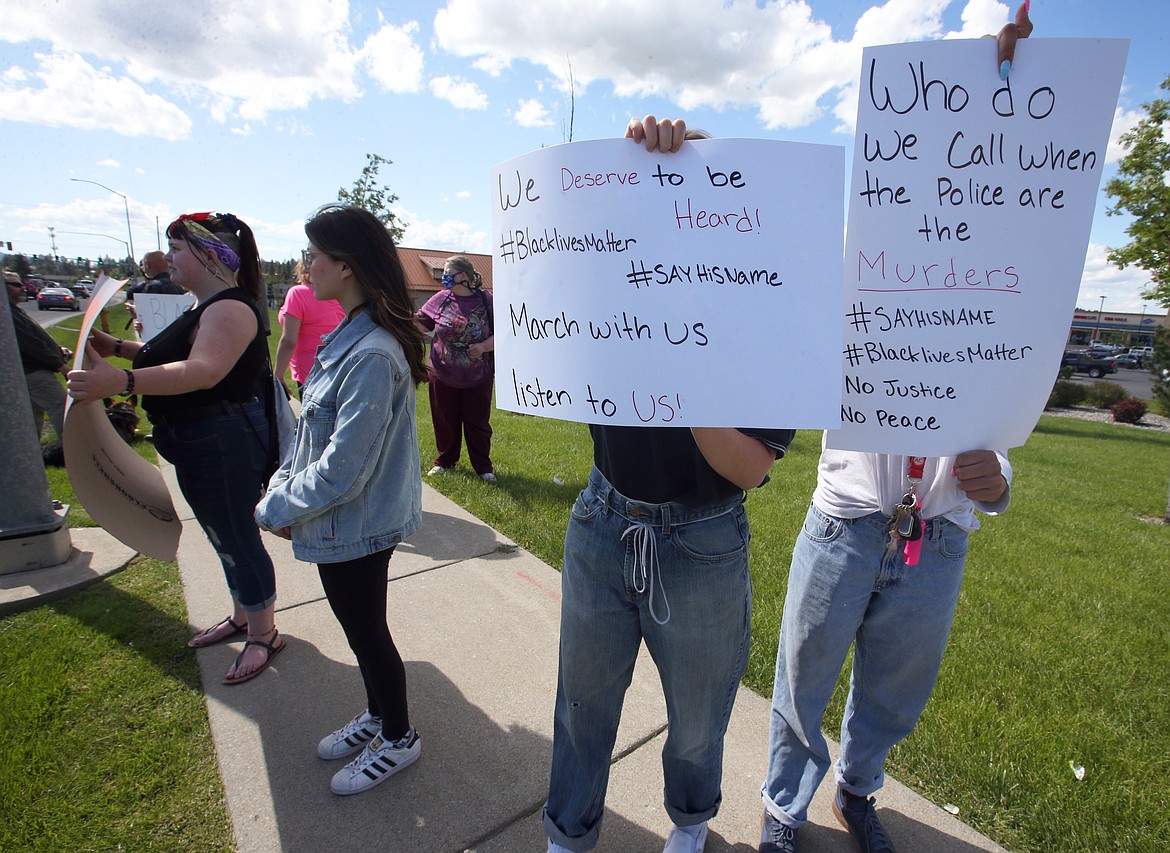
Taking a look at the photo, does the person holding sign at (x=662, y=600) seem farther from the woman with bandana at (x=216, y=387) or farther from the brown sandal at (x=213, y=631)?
the brown sandal at (x=213, y=631)

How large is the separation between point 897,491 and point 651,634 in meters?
0.77

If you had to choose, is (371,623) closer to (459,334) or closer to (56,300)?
(459,334)

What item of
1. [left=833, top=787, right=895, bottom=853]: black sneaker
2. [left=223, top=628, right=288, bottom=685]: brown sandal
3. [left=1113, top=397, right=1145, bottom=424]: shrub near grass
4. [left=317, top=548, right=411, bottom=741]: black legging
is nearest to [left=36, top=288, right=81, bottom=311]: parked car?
[left=223, top=628, right=288, bottom=685]: brown sandal

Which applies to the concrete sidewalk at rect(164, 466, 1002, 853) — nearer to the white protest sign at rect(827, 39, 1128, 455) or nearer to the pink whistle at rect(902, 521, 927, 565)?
the pink whistle at rect(902, 521, 927, 565)

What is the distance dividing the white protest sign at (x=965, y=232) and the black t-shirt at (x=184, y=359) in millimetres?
2246

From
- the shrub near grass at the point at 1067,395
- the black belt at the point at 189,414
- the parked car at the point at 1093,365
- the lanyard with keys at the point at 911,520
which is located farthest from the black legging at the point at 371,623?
the parked car at the point at 1093,365

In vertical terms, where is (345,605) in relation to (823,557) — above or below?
below

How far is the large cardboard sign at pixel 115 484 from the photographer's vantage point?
108 inches

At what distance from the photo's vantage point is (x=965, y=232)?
1.32m

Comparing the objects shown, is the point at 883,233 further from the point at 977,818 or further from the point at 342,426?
the point at 977,818

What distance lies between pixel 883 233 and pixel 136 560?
4.41 meters

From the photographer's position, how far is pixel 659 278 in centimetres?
126

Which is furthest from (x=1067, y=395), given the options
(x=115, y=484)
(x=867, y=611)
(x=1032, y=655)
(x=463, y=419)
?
(x=115, y=484)

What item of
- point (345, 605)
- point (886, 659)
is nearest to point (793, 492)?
point (886, 659)
